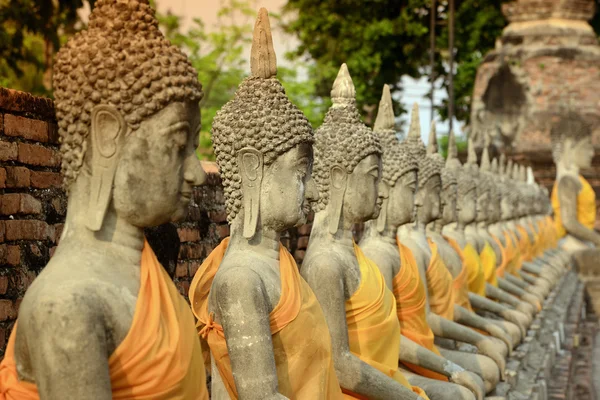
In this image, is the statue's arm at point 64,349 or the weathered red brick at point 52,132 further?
the weathered red brick at point 52,132

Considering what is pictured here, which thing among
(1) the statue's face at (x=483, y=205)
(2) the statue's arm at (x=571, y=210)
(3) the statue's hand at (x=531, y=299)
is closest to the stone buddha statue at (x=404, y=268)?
(3) the statue's hand at (x=531, y=299)

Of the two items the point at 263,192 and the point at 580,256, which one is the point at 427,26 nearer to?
the point at 580,256

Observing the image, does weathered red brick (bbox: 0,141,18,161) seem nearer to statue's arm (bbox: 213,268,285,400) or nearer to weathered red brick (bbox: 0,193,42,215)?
weathered red brick (bbox: 0,193,42,215)

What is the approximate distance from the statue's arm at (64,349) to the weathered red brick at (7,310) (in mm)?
1502

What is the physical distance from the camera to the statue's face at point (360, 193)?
5.40 metres

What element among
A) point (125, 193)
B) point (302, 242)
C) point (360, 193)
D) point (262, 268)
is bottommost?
point (302, 242)

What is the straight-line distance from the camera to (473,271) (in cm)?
927

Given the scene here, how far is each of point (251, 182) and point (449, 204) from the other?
4754 millimetres

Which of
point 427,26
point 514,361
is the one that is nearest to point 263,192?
point 514,361

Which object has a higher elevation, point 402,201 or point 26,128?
point 26,128

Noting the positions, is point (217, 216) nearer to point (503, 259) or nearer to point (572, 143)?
point (503, 259)

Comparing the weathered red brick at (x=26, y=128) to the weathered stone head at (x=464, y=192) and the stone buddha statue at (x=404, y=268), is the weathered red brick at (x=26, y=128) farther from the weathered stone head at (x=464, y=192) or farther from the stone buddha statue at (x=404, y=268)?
the weathered stone head at (x=464, y=192)

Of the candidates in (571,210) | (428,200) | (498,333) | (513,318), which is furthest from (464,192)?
(571,210)

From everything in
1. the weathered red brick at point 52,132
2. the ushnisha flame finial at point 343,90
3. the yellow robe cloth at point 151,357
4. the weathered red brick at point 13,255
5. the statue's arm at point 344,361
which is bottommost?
the statue's arm at point 344,361
